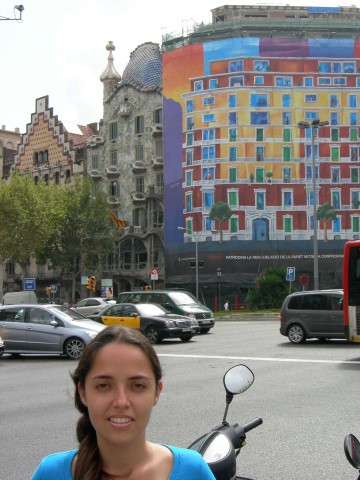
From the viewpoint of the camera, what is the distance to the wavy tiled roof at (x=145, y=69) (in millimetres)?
67000

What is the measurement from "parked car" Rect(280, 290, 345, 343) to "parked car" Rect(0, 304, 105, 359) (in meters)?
6.29

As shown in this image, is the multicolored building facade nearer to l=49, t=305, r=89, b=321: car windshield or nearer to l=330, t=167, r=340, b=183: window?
l=330, t=167, r=340, b=183: window

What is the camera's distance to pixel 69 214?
63250mm

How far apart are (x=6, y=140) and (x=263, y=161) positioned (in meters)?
52.2

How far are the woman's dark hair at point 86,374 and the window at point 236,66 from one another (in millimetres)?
60888

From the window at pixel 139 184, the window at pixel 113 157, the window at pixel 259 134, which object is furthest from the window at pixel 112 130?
the window at pixel 259 134

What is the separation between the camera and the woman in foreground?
2250 mm

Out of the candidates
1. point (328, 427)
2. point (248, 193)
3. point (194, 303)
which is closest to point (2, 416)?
point (328, 427)

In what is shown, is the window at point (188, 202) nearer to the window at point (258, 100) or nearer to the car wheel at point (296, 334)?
the window at point (258, 100)

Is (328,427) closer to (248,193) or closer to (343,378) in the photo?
(343,378)

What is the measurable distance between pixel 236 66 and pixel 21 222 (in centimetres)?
2182

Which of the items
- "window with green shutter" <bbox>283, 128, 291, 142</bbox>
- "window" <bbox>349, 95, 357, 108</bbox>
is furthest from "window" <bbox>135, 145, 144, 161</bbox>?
"window" <bbox>349, 95, 357, 108</bbox>

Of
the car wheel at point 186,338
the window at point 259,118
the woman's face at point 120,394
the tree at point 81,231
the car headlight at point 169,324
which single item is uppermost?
the window at point 259,118

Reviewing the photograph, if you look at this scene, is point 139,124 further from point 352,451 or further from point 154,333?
point 352,451
